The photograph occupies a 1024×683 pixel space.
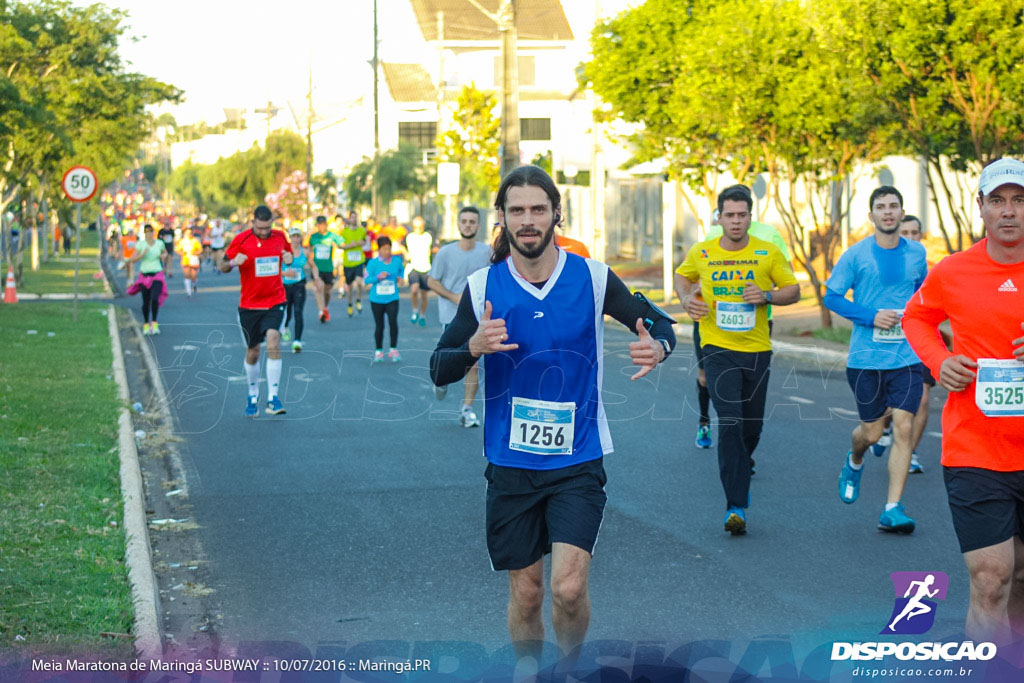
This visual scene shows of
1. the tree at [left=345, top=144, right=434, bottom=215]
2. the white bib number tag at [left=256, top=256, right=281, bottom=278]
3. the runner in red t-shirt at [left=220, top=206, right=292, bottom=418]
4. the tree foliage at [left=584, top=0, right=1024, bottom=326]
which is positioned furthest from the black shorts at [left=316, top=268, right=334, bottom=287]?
the tree at [left=345, top=144, right=434, bottom=215]

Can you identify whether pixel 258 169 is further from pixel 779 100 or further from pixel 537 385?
pixel 537 385

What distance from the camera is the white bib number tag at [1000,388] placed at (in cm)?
499

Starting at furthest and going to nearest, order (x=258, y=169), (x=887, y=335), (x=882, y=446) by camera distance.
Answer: (x=258, y=169) < (x=882, y=446) < (x=887, y=335)

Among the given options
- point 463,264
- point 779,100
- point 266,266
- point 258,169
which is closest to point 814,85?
point 779,100

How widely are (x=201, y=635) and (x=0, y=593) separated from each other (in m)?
0.93

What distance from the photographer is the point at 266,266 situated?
44.2 feet

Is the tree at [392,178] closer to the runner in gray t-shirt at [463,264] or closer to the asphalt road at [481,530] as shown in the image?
the asphalt road at [481,530]

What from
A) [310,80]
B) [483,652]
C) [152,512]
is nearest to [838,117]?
[152,512]

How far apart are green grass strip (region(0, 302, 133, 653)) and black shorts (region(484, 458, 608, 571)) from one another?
1703 mm

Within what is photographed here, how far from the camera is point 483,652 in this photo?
19.2ft

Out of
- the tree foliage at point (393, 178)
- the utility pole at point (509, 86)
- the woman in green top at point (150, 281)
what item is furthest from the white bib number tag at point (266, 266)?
the tree foliage at point (393, 178)

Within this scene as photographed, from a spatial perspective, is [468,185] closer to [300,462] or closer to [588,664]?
[300,462]

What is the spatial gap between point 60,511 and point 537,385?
427 cm

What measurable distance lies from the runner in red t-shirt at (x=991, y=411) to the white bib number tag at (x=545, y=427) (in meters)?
1.38
